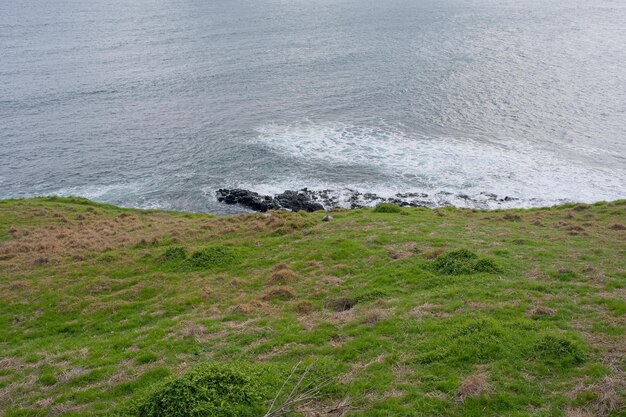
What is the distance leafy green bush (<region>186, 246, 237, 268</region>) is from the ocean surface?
2496cm

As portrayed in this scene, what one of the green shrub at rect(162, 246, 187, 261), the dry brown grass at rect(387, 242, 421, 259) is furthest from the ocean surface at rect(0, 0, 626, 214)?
the dry brown grass at rect(387, 242, 421, 259)

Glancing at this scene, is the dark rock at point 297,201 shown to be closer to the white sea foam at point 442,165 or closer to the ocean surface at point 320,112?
the white sea foam at point 442,165

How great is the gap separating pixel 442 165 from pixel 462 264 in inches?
1583

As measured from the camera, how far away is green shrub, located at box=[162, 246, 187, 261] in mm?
31453

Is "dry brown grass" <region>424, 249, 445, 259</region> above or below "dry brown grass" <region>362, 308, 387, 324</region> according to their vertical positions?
below

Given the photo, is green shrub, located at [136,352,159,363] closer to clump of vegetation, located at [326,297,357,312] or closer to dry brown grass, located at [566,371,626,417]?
clump of vegetation, located at [326,297,357,312]

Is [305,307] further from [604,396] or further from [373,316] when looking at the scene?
[604,396]

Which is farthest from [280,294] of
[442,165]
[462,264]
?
[442,165]

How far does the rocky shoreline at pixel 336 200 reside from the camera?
53.7 metres

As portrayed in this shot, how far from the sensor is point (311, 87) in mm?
94938

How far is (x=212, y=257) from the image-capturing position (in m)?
30.7

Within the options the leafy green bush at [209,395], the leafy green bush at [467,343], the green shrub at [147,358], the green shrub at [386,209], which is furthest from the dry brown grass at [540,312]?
the green shrub at [386,209]

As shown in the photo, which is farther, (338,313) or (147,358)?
(338,313)

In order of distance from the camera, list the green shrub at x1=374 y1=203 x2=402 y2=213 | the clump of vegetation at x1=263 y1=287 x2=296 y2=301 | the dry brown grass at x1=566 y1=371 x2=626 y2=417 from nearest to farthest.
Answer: the dry brown grass at x1=566 y1=371 x2=626 y2=417
the clump of vegetation at x1=263 y1=287 x2=296 y2=301
the green shrub at x1=374 y1=203 x2=402 y2=213
